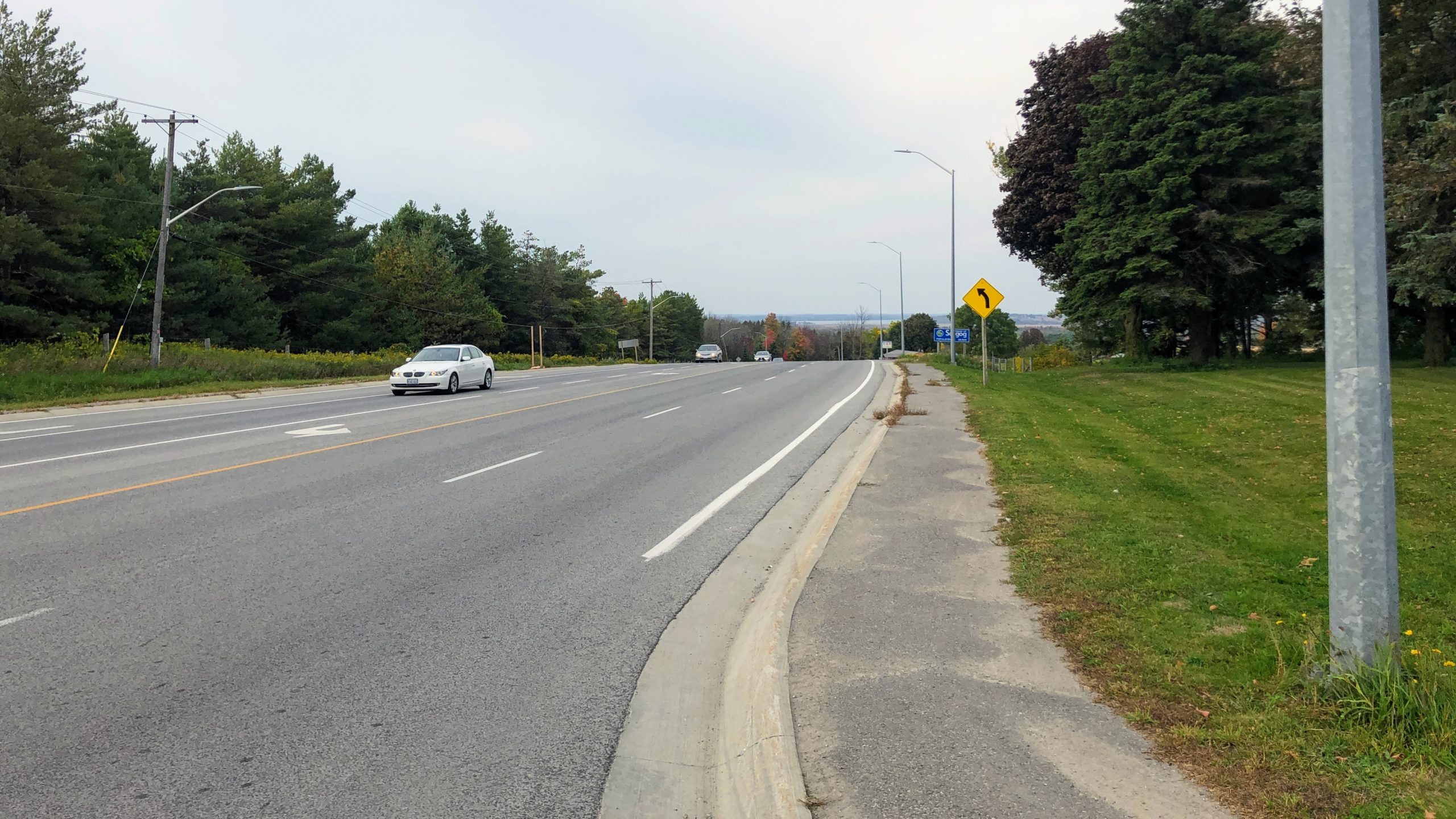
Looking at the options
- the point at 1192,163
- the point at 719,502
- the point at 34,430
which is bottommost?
the point at 719,502

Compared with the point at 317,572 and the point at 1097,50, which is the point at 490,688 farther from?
the point at 1097,50

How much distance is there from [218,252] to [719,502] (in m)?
57.1

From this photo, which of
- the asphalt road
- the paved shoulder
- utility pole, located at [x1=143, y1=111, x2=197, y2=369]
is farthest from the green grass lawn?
utility pole, located at [x1=143, y1=111, x2=197, y2=369]

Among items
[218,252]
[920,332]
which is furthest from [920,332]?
[218,252]

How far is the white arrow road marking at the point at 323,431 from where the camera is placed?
15.5 meters

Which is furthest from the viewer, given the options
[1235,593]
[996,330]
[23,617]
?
[996,330]

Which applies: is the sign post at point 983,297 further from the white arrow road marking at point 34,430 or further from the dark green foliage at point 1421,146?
the white arrow road marking at point 34,430

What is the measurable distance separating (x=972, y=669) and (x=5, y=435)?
18384mm

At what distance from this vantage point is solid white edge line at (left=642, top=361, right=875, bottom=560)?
299 inches

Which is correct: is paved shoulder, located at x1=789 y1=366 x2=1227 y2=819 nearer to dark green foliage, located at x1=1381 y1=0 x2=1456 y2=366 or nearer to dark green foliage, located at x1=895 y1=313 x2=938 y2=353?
dark green foliage, located at x1=1381 y1=0 x2=1456 y2=366

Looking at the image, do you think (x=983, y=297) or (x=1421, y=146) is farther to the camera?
(x=983, y=297)

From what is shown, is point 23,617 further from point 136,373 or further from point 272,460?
point 136,373

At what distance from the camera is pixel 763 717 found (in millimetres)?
4090

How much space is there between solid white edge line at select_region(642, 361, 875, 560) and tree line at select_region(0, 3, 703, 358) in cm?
3886
